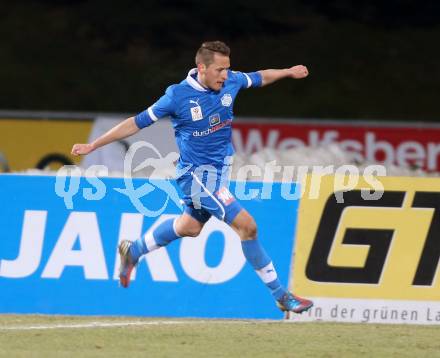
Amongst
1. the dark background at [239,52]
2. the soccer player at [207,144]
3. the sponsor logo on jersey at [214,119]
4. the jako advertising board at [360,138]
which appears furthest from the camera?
the dark background at [239,52]

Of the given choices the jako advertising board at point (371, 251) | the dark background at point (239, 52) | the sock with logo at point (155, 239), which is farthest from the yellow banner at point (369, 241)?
the dark background at point (239, 52)

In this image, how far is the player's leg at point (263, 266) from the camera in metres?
9.13

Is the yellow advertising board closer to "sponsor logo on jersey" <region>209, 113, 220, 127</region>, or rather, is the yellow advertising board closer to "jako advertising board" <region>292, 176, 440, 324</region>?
"jako advertising board" <region>292, 176, 440, 324</region>

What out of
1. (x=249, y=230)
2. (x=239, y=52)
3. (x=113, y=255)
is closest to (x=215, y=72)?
(x=249, y=230)

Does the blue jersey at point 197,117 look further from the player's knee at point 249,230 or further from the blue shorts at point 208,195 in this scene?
the player's knee at point 249,230

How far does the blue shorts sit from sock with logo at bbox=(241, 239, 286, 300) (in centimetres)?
25

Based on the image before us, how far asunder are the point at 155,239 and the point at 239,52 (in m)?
12.6

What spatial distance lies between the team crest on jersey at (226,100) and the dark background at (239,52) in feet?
36.7

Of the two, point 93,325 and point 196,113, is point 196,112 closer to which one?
point 196,113

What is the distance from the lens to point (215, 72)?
29.7 feet

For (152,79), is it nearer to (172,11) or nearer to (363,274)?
(172,11)

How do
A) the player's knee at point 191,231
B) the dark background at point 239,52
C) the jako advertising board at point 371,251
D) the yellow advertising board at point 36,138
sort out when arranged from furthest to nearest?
1. the dark background at point 239,52
2. the yellow advertising board at point 36,138
3. the jako advertising board at point 371,251
4. the player's knee at point 191,231

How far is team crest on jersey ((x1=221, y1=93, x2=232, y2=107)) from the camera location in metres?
9.23

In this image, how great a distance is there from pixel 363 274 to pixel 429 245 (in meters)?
0.58
